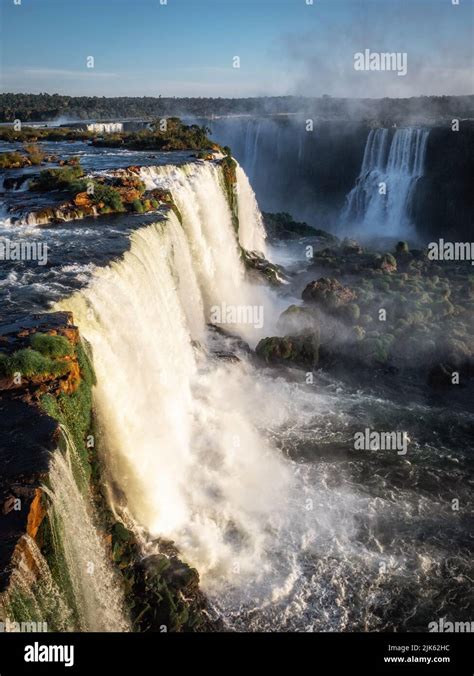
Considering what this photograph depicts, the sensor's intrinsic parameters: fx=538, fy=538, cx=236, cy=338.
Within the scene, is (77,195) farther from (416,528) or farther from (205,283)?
(416,528)

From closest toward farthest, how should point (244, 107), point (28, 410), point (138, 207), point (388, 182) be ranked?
1. point (28, 410)
2. point (138, 207)
3. point (388, 182)
4. point (244, 107)

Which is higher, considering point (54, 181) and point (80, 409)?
point (54, 181)

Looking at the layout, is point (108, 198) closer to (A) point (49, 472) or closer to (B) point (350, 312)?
(B) point (350, 312)

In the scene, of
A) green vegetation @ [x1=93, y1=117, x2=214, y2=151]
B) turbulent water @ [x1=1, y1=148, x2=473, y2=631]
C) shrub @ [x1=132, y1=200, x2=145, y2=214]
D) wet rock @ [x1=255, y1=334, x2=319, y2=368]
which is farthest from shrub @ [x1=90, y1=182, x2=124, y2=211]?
green vegetation @ [x1=93, y1=117, x2=214, y2=151]

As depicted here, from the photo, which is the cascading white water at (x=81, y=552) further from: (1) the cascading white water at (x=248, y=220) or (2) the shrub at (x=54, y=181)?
(1) the cascading white water at (x=248, y=220)

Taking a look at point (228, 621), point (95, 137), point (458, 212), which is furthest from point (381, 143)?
A: point (228, 621)

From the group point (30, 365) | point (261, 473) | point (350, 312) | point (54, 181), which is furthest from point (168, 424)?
point (350, 312)

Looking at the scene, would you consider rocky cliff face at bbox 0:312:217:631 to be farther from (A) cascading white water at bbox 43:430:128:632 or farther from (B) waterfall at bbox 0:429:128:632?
(A) cascading white water at bbox 43:430:128:632
